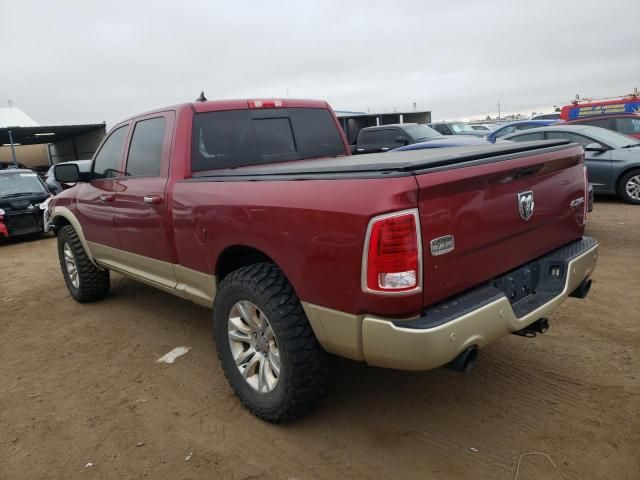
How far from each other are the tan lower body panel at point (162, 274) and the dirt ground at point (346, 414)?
23.3 inches

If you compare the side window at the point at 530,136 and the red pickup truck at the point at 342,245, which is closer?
the red pickup truck at the point at 342,245

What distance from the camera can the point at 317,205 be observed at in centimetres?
249

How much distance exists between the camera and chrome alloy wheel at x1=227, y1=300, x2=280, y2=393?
9.73ft

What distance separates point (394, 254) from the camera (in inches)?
88.4

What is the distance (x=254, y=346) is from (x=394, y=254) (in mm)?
1229

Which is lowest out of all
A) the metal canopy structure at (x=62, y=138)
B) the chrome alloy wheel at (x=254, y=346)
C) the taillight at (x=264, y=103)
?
the chrome alloy wheel at (x=254, y=346)

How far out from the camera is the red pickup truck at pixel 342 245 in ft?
7.51

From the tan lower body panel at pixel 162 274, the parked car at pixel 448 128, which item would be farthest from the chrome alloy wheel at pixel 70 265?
the parked car at pixel 448 128

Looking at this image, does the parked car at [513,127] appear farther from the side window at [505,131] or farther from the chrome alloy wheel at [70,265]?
the chrome alloy wheel at [70,265]

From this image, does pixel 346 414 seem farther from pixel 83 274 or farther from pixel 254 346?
pixel 83 274

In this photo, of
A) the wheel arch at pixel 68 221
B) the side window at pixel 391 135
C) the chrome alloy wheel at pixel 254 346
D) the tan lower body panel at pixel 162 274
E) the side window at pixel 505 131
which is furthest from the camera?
the side window at pixel 505 131

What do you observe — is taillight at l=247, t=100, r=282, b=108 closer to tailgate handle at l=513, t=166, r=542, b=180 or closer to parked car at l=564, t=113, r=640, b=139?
tailgate handle at l=513, t=166, r=542, b=180

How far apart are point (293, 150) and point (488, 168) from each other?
2.16 meters

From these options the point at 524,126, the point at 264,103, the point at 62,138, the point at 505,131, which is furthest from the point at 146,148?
the point at 62,138
